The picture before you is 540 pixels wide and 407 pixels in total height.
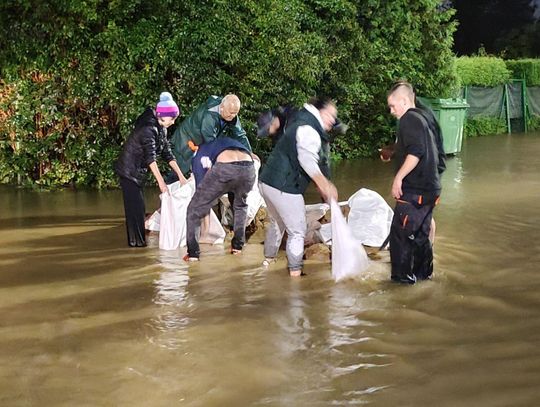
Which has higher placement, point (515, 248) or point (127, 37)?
point (127, 37)

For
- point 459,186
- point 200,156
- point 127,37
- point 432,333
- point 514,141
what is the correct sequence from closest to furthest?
1. point 432,333
2. point 200,156
3. point 127,37
4. point 459,186
5. point 514,141

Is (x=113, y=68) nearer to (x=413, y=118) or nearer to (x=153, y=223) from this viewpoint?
(x=153, y=223)

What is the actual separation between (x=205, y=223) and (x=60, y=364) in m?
3.87

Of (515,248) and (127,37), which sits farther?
(127,37)

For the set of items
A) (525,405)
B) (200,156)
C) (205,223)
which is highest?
(200,156)

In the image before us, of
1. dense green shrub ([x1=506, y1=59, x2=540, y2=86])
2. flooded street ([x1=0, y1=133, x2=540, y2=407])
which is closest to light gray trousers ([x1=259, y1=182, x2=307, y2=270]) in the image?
flooded street ([x1=0, y1=133, x2=540, y2=407])

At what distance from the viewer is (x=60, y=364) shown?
17.7 feet

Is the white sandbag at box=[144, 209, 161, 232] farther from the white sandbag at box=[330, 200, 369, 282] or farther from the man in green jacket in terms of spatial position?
the white sandbag at box=[330, 200, 369, 282]

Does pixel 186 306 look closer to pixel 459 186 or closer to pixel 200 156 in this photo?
pixel 200 156

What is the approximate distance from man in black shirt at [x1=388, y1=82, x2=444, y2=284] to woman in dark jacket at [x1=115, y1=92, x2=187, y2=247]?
2626 millimetres

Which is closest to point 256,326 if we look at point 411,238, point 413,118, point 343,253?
point 343,253

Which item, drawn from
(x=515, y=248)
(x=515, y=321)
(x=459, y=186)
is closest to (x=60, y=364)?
(x=515, y=321)

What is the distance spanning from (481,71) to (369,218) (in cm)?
1723

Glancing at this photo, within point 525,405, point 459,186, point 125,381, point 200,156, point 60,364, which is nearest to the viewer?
point 525,405
